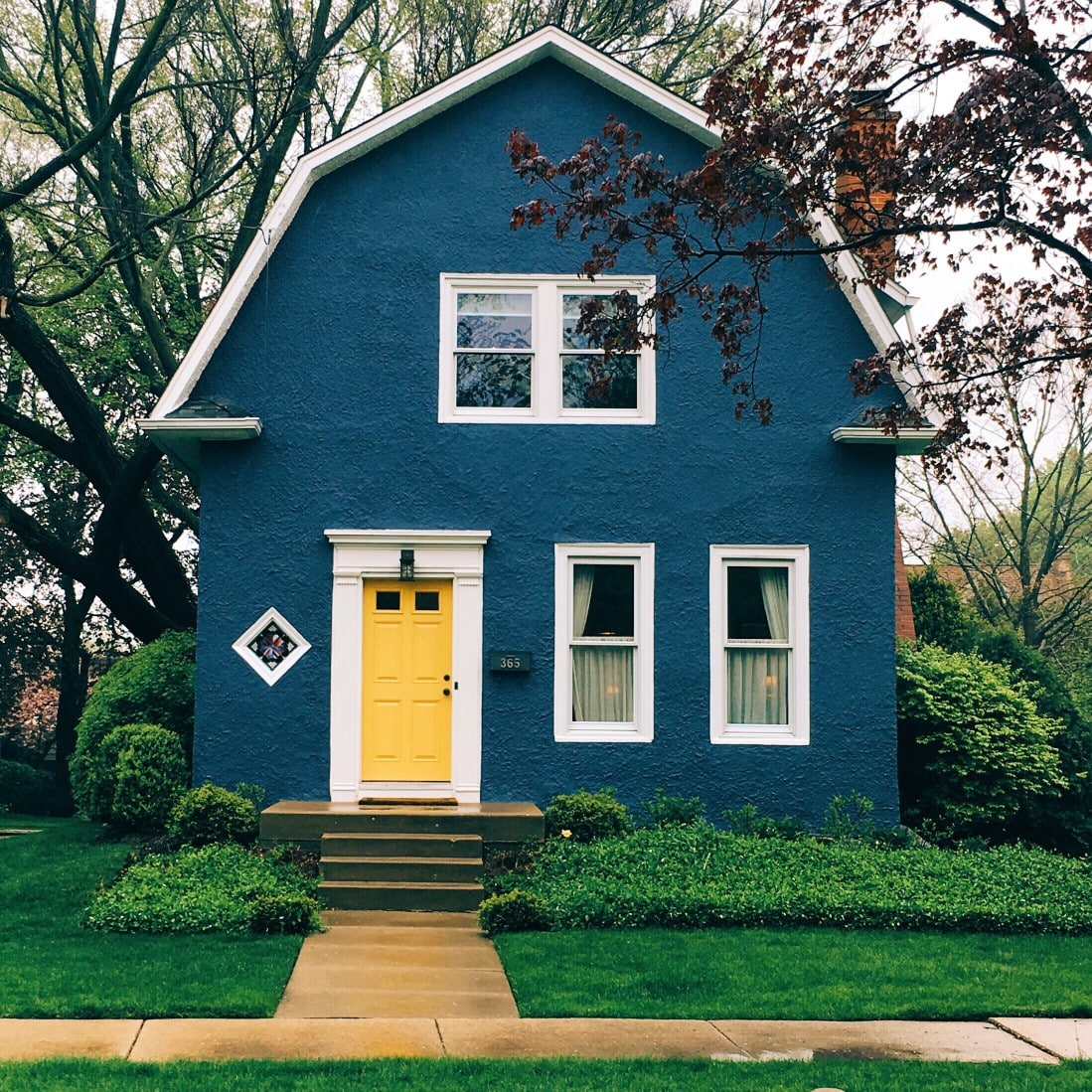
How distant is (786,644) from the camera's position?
43.7 feet

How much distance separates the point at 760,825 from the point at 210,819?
509cm

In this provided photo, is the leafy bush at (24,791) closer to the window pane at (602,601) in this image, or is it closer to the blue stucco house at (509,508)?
the blue stucco house at (509,508)

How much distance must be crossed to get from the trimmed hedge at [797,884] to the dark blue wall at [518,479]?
4.26 ft

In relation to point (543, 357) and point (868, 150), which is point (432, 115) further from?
point (868, 150)

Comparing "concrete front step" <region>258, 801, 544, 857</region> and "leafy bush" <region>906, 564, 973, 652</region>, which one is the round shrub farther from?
"leafy bush" <region>906, 564, 973, 652</region>

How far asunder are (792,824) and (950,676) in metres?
2.61

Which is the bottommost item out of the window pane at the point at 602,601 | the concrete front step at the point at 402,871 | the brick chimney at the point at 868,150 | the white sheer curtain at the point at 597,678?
the concrete front step at the point at 402,871

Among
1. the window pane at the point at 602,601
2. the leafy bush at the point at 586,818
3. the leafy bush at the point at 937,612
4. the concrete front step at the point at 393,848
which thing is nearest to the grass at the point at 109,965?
the concrete front step at the point at 393,848

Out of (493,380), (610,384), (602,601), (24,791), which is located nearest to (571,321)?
(610,384)

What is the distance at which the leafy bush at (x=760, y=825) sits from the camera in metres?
12.6

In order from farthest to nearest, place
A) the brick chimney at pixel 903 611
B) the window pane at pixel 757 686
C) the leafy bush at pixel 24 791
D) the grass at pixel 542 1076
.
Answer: the leafy bush at pixel 24 791 < the brick chimney at pixel 903 611 < the window pane at pixel 757 686 < the grass at pixel 542 1076

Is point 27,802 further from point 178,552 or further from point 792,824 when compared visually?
point 792,824

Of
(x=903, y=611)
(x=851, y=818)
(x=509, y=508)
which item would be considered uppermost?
(x=509, y=508)

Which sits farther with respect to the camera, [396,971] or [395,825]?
[395,825]
